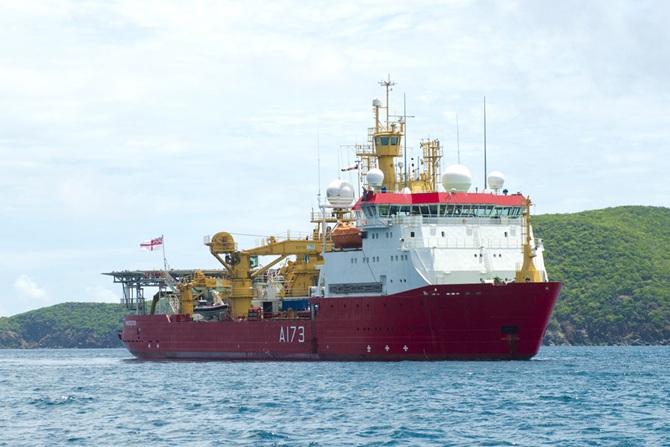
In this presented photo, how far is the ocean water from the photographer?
35750 millimetres

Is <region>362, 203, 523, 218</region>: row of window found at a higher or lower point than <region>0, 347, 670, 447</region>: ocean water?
higher

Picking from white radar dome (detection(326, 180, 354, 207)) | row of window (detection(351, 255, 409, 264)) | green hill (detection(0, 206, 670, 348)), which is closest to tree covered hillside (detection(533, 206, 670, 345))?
green hill (detection(0, 206, 670, 348))

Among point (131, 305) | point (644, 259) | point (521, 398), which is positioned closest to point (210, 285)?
point (131, 305)

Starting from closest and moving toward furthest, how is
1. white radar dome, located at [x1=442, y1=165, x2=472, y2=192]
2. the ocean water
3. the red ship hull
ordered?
the ocean water
the red ship hull
white radar dome, located at [x1=442, y1=165, x2=472, y2=192]

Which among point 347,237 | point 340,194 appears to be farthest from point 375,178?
point 340,194

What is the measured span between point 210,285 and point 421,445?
2050 inches

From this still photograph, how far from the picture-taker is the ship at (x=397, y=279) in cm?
5938

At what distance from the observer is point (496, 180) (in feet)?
218

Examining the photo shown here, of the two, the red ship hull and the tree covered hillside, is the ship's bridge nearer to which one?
the red ship hull

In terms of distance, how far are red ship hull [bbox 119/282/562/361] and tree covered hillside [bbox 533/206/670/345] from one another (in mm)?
71747

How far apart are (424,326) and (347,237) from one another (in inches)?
352

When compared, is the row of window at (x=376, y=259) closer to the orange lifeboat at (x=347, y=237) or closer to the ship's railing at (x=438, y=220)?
the orange lifeboat at (x=347, y=237)

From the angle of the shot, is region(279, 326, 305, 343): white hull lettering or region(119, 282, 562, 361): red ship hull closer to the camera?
region(119, 282, 562, 361): red ship hull

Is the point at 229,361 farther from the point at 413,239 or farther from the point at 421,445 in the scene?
the point at 421,445
